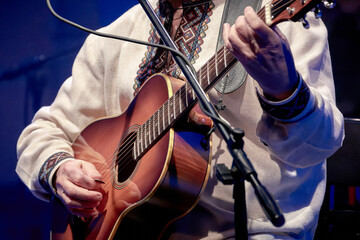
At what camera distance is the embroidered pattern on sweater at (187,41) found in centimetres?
132

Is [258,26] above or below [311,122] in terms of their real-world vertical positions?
above

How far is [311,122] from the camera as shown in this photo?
3.16ft

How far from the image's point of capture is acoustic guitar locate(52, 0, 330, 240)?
108cm

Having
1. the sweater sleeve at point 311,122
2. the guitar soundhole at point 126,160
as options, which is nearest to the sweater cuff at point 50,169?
the guitar soundhole at point 126,160

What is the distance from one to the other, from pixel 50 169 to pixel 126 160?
0.34 m

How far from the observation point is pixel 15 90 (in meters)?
2.32

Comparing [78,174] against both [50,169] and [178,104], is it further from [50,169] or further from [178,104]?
[178,104]

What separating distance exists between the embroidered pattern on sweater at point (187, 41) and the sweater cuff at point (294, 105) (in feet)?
1.39

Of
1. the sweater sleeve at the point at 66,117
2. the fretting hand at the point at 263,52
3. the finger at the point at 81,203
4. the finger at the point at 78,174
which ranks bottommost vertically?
the finger at the point at 81,203

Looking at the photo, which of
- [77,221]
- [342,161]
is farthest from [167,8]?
[342,161]

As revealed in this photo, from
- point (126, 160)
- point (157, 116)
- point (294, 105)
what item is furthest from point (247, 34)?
point (126, 160)

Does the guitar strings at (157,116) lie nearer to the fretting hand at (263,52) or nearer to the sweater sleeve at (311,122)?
the fretting hand at (263,52)

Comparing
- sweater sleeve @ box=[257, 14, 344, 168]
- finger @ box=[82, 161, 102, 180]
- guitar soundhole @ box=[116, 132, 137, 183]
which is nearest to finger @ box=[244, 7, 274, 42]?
sweater sleeve @ box=[257, 14, 344, 168]

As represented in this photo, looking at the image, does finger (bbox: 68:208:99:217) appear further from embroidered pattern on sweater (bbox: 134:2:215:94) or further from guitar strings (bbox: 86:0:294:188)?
embroidered pattern on sweater (bbox: 134:2:215:94)
